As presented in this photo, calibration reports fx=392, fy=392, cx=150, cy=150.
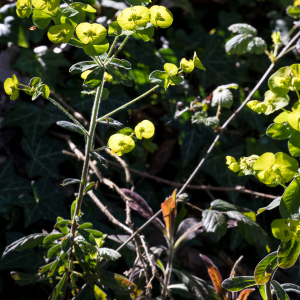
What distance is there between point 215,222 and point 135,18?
2.53ft

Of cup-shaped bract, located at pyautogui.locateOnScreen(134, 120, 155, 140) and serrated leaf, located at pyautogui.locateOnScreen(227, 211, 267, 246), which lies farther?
serrated leaf, located at pyautogui.locateOnScreen(227, 211, 267, 246)

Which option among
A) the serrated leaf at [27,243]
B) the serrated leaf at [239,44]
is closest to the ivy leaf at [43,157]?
the serrated leaf at [27,243]

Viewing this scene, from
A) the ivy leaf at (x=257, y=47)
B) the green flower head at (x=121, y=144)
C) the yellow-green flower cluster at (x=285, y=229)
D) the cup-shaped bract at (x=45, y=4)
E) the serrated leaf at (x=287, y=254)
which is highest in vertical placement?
the cup-shaped bract at (x=45, y=4)

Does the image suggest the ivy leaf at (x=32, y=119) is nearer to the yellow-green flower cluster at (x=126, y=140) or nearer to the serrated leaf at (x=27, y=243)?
the serrated leaf at (x=27, y=243)

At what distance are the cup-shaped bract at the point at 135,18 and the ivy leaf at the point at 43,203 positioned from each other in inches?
39.8

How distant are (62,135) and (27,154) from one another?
7.0 inches

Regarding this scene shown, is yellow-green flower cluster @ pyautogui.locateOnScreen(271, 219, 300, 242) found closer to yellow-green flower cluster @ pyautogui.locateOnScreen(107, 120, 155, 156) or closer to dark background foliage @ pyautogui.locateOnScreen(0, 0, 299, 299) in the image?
yellow-green flower cluster @ pyautogui.locateOnScreen(107, 120, 155, 156)

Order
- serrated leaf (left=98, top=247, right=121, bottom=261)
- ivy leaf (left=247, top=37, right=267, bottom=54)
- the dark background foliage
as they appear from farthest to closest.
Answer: the dark background foliage < ivy leaf (left=247, top=37, right=267, bottom=54) < serrated leaf (left=98, top=247, right=121, bottom=261)

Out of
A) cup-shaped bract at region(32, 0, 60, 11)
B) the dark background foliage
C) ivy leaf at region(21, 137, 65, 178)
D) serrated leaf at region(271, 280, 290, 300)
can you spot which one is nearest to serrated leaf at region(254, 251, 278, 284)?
serrated leaf at region(271, 280, 290, 300)

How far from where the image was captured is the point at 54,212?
1.65 metres

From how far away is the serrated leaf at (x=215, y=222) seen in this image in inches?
52.3

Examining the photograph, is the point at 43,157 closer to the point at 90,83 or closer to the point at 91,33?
the point at 90,83

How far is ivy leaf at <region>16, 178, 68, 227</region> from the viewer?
1.62 metres

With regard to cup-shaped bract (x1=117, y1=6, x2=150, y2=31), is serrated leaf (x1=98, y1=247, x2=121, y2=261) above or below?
below
